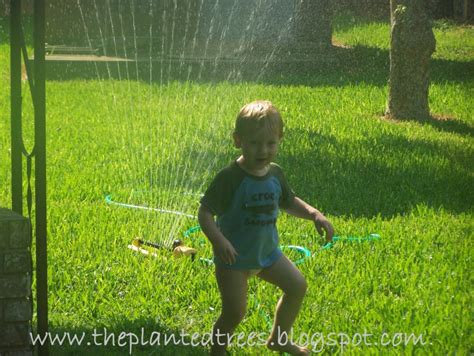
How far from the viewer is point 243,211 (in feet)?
12.2

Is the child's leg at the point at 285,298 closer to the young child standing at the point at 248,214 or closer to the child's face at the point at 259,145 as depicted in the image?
the young child standing at the point at 248,214

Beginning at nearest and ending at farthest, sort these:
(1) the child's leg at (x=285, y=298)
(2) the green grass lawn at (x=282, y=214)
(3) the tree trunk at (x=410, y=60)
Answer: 1. (1) the child's leg at (x=285, y=298)
2. (2) the green grass lawn at (x=282, y=214)
3. (3) the tree trunk at (x=410, y=60)

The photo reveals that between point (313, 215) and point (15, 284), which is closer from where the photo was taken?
point (15, 284)

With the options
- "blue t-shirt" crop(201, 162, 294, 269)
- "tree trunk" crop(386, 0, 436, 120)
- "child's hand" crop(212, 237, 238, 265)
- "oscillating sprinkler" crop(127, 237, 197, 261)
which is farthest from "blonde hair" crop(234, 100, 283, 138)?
"tree trunk" crop(386, 0, 436, 120)

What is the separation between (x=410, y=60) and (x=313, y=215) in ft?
25.8

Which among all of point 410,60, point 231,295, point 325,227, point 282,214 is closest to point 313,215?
point 325,227

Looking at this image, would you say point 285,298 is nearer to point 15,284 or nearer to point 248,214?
point 248,214

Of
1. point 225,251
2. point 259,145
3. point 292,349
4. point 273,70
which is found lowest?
point 273,70

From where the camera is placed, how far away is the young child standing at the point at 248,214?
12.1 feet

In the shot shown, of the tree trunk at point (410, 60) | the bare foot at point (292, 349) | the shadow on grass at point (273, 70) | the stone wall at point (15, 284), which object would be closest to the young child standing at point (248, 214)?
the bare foot at point (292, 349)

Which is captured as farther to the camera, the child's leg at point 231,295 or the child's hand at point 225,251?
the child's leg at point 231,295

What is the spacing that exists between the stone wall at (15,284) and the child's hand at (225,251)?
28.9 inches

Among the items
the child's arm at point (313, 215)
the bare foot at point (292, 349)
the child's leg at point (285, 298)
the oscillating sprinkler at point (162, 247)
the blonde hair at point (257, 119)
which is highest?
the blonde hair at point (257, 119)

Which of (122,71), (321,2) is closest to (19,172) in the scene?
(122,71)
